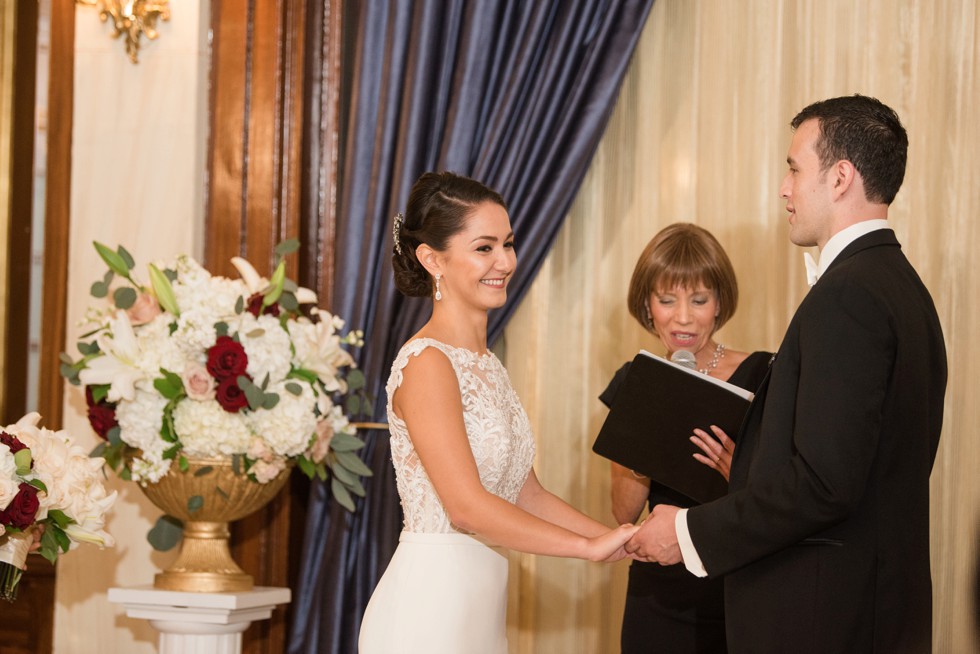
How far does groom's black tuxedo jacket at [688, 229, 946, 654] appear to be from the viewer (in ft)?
7.52

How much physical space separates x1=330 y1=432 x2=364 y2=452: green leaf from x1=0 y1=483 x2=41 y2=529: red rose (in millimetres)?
1343

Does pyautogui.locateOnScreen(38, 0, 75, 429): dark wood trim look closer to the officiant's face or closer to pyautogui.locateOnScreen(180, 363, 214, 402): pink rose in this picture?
pyautogui.locateOnScreen(180, 363, 214, 402): pink rose

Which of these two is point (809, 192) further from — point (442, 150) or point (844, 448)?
point (442, 150)

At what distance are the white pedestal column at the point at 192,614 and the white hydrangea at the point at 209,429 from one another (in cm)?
49

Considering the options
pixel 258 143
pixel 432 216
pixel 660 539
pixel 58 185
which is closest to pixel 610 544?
pixel 660 539

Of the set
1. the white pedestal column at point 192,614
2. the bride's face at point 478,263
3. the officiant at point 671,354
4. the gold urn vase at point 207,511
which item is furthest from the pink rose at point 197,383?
the officiant at point 671,354

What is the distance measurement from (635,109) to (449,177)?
56.7 inches

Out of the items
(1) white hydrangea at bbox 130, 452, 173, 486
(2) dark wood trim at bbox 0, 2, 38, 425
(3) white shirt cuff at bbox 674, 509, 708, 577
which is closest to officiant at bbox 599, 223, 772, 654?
(3) white shirt cuff at bbox 674, 509, 708, 577

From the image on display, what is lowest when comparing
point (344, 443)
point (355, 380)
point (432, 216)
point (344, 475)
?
point (344, 475)

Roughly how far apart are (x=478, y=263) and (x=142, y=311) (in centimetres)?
122

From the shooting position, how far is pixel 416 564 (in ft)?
9.40

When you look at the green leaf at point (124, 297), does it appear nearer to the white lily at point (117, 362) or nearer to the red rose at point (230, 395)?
the white lily at point (117, 362)

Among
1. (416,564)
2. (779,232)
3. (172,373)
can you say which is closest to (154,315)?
(172,373)

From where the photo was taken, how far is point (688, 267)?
339 cm
